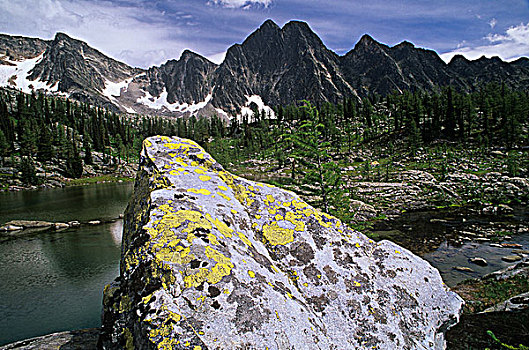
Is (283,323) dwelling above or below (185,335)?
below

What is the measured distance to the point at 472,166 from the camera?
198 ft

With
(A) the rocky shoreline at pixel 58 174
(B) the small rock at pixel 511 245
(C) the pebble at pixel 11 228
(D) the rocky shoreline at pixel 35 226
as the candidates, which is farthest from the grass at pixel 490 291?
(A) the rocky shoreline at pixel 58 174

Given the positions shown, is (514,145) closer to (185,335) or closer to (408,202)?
(408,202)

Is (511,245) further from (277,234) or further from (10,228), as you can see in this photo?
(10,228)

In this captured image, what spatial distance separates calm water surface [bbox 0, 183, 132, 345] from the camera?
14719 mm

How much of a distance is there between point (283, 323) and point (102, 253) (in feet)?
88.0

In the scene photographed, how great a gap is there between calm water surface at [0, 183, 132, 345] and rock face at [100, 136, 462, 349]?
43.7 ft

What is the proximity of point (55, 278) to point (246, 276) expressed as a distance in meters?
23.6

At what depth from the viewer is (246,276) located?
3.74 m

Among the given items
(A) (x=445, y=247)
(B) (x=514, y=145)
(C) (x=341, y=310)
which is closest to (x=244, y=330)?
(C) (x=341, y=310)

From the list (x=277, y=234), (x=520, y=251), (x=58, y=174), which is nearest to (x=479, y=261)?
(x=520, y=251)

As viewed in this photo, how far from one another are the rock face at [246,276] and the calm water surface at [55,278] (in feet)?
43.7

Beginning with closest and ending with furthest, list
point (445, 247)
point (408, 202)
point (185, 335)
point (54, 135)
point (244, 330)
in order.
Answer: point (185, 335)
point (244, 330)
point (445, 247)
point (408, 202)
point (54, 135)

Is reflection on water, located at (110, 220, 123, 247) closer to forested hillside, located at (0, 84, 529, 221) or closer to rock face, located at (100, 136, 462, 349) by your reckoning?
forested hillside, located at (0, 84, 529, 221)
